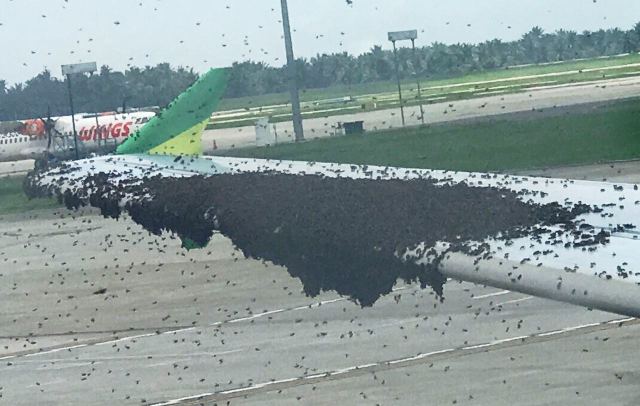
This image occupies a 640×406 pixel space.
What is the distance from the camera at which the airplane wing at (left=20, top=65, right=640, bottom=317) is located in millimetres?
7350

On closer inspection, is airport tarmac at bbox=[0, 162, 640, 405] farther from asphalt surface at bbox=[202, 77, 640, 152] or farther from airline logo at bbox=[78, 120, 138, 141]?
airline logo at bbox=[78, 120, 138, 141]

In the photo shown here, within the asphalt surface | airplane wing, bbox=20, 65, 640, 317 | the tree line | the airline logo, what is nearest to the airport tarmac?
airplane wing, bbox=20, 65, 640, 317

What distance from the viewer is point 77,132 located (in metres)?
100

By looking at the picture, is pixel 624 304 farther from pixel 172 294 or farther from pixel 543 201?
pixel 172 294

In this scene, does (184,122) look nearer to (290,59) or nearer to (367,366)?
(367,366)

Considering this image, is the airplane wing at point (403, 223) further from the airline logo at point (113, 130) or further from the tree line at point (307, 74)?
the airline logo at point (113, 130)

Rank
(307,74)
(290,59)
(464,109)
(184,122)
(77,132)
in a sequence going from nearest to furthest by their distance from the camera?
(184,122) → (290,59) → (307,74) → (464,109) → (77,132)

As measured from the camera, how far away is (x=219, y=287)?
103ft

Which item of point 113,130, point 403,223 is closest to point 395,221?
point 403,223

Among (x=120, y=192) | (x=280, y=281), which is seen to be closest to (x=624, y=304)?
(x=120, y=192)

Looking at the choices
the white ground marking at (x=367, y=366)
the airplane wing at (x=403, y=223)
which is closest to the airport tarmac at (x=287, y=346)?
the white ground marking at (x=367, y=366)

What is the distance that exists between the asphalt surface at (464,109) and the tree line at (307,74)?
257 cm

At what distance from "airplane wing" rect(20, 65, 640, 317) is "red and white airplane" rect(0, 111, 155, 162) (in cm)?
7942

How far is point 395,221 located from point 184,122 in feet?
26.6
